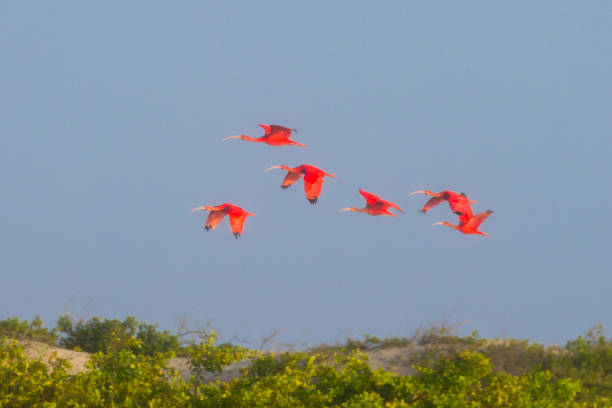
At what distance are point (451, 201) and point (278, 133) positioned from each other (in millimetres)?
3426

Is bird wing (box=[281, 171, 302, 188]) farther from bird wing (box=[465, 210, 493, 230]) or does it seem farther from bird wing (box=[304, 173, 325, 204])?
bird wing (box=[465, 210, 493, 230])

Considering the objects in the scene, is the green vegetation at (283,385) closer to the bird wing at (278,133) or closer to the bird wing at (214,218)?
the bird wing at (214,218)

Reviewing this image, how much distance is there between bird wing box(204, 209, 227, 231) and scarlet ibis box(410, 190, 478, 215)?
3.55 metres

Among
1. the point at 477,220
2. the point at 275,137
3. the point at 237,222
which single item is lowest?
the point at 237,222

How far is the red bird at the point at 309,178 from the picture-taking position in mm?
11867

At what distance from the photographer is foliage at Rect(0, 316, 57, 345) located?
17344 millimetres

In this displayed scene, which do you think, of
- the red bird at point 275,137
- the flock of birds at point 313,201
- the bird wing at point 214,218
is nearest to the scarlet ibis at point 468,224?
the flock of birds at point 313,201

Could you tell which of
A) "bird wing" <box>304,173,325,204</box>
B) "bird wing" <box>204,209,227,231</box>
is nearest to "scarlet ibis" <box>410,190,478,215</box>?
"bird wing" <box>304,173,325,204</box>

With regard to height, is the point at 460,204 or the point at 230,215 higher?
the point at 460,204

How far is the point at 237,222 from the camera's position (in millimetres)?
12273

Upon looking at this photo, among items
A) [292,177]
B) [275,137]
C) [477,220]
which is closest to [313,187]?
[292,177]

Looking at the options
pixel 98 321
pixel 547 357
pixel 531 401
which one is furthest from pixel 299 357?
pixel 98 321

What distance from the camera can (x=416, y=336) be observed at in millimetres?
16156

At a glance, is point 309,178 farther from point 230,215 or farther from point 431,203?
point 431,203
